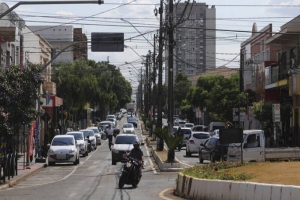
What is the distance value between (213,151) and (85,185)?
409 inches

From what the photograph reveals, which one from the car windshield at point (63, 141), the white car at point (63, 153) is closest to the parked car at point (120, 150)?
the white car at point (63, 153)

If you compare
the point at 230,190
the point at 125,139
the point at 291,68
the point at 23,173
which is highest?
the point at 291,68

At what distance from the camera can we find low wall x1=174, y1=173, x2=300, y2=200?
1334 centimetres

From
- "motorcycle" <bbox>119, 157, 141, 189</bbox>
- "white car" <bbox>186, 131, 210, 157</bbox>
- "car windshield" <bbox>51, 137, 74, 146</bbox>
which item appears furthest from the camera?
"white car" <bbox>186, 131, 210, 157</bbox>

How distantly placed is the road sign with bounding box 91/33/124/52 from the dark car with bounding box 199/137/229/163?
1286cm

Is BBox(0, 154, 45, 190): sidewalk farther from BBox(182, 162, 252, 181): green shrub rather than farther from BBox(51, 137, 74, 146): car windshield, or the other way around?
BBox(182, 162, 252, 181): green shrub

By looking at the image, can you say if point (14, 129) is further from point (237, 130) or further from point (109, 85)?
point (109, 85)

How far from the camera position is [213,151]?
1330 inches

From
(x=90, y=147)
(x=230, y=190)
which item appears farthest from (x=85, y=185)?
(x=90, y=147)

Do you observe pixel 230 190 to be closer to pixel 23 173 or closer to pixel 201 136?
pixel 23 173

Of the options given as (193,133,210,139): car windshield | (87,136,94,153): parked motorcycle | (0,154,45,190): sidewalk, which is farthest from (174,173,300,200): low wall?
(87,136,94,153): parked motorcycle

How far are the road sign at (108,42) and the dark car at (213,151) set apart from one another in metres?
12.9

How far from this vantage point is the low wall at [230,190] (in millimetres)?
13344

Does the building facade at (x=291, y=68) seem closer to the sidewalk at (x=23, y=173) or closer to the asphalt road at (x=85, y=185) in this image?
the asphalt road at (x=85, y=185)
